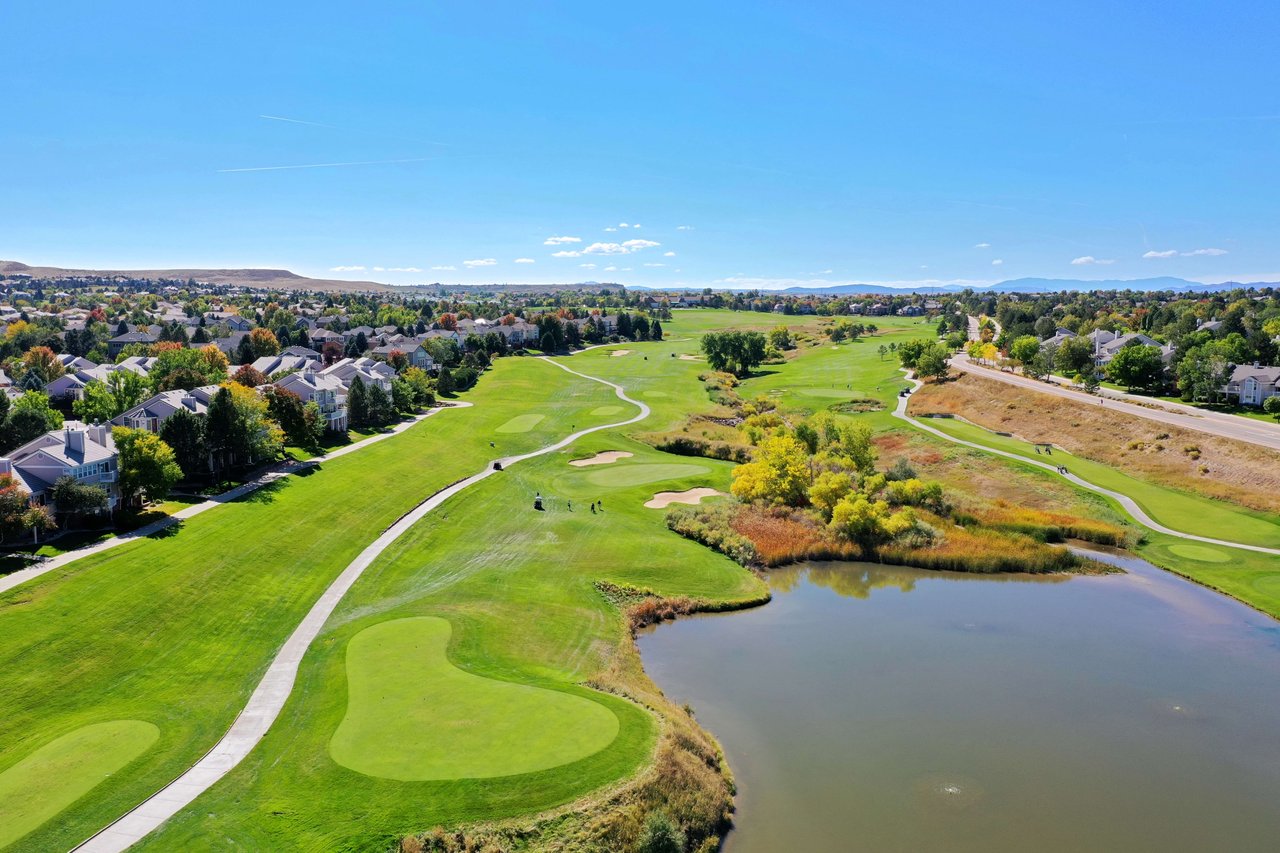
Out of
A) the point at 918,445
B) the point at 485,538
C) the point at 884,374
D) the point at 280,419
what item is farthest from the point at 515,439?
the point at 884,374

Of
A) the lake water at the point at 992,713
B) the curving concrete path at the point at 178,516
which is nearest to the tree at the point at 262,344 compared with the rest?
the curving concrete path at the point at 178,516

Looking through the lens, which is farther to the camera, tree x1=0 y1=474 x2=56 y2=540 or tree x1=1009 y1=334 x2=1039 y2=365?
tree x1=1009 y1=334 x2=1039 y2=365

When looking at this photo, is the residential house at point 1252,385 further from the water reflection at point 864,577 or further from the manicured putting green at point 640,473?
the manicured putting green at point 640,473

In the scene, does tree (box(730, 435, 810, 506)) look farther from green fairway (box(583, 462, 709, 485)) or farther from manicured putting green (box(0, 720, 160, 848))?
manicured putting green (box(0, 720, 160, 848))

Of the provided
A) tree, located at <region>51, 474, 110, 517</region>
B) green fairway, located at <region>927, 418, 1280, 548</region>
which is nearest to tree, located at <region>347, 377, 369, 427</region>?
tree, located at <region>51, 474, 110, 517</region>

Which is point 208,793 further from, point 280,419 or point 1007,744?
point 280,419

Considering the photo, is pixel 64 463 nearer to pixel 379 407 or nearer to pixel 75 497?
pixel 75 497

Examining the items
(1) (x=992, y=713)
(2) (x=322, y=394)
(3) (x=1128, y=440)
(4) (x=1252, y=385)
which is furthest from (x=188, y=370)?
(4) (x=1252, y=385)
